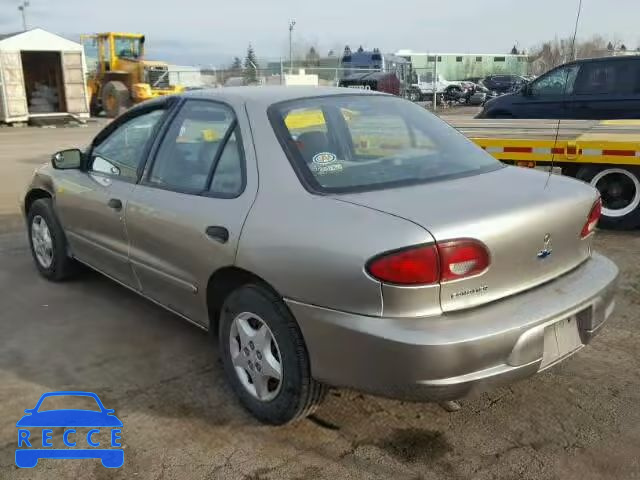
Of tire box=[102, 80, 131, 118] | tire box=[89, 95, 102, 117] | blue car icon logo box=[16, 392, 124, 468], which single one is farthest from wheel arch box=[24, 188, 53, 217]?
tire box=[89, 95, 102, 117]

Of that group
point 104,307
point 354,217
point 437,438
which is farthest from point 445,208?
point 104,307

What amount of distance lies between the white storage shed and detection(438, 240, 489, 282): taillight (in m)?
20.5

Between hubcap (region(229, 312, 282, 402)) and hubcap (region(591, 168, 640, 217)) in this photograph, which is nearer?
hubcap (region(229, 312, 282, 402))

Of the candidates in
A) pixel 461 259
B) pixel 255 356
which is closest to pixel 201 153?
pixel 255 356

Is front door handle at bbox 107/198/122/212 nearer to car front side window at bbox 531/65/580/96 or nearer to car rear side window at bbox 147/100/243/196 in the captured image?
car rear side window at bbox 147/100/243/196

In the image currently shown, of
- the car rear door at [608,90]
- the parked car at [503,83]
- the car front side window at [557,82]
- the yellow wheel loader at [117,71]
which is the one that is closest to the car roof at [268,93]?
the car rear door at [608,90]

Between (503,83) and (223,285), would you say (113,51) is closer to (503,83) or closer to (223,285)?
(223,285)

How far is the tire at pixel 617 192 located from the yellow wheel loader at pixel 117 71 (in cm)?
1925

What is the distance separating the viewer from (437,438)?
289 cm

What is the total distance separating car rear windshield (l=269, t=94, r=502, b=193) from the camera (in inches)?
115

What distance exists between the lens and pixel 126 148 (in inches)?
161

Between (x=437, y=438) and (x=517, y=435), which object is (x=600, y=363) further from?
(x=437, y=438)

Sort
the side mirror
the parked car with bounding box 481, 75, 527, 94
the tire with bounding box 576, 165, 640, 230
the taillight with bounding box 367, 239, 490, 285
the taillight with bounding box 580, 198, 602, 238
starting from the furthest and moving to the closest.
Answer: the parked car with bounding box 481, 75, 527, 94, the tire with bounding box 576, 165, 640, 230, the side mirror, the taillight with bounding box 580, 198, 602, 238, the taillight with bounding box 367, 239, 490, 285

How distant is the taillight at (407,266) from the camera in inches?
92.0
